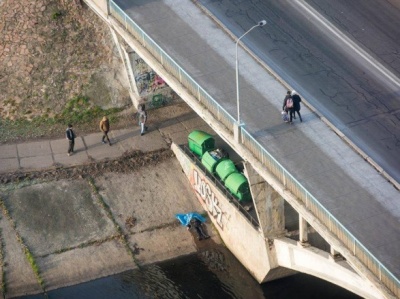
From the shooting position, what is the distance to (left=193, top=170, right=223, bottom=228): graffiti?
228 ft

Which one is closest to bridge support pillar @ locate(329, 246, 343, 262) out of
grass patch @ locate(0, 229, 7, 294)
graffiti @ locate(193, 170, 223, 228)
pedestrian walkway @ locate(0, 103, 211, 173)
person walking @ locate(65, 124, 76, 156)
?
graffiti @ locate(193, 170, 223, 228)

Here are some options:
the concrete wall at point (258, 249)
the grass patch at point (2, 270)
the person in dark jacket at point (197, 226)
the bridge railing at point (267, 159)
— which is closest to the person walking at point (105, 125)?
the concrete wall at point (258, 249)

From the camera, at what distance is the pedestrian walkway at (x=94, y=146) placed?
73.7m

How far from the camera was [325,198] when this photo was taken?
189 ft

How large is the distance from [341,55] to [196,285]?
49.2ft

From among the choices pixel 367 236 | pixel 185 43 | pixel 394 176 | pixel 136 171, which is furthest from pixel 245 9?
pixel 367 236

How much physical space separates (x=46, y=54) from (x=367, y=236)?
30.2 meters

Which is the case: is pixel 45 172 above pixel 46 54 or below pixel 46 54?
below

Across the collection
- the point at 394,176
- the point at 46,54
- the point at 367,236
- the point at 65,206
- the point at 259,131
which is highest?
the point at 46,54

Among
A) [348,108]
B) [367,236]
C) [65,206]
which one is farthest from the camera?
[65,206]

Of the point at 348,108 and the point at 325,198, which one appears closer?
the point at 325,198

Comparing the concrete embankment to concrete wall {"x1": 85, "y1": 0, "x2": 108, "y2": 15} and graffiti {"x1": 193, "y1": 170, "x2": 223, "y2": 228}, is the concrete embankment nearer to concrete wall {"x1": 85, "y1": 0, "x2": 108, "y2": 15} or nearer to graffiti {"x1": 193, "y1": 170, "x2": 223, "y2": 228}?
graffiti {"x1": 193, "y1": 170, "x2": 223, "y2": 228}

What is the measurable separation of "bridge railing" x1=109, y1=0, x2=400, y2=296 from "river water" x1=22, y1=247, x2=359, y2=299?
9.14 metres

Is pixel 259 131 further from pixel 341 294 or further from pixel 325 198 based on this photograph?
pixel 341 294
